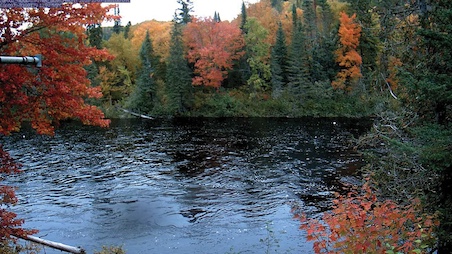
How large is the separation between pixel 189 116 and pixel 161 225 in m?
36.2

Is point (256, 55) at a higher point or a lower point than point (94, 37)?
lower

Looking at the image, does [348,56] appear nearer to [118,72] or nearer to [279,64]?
[279,64]

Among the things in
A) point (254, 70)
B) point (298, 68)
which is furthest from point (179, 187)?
point (254, 70)

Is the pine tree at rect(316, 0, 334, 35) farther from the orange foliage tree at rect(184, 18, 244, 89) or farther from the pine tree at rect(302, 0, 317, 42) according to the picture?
the orange foliage tree at rect(184, 18, 244, 89)

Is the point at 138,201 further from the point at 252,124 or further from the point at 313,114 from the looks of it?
the point at 313,114

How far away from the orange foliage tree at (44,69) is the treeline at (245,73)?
41976mm

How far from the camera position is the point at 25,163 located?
2398 centimetres

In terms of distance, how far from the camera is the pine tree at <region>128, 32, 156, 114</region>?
171 ft

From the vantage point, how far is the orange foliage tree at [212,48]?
51994 millimetres

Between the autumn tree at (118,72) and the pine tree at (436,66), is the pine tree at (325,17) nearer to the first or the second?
the autumn tree at (118,72)

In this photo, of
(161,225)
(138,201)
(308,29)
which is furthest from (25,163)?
(308,29)

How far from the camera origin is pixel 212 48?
51562mm

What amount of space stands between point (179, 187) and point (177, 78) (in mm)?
32529

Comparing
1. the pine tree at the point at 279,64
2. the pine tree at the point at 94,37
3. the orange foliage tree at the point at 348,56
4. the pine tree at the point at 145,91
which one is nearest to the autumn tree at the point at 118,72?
the pine tree at the point at 94,37
